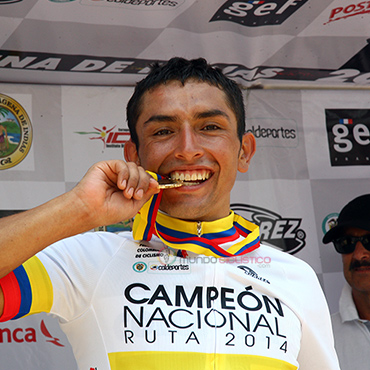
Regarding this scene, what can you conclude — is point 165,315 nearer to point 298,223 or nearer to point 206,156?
point 206,156

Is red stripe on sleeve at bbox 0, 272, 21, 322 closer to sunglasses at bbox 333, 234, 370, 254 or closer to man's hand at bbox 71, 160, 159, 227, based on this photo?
man's hand at bbox 71, 160, 159, 227

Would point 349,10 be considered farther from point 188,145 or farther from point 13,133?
point 13,133

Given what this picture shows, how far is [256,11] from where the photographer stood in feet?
7.91

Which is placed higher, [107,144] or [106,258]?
[107,144]

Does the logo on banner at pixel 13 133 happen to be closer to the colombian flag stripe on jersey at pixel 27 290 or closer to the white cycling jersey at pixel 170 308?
the white cycling jersey at pixel 170 308

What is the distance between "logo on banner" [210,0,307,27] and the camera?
2.37m

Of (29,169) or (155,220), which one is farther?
(29,169)

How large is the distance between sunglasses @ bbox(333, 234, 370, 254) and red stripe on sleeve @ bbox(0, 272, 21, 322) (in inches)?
74.3

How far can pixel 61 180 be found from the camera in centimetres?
266

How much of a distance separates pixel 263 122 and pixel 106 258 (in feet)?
4.98

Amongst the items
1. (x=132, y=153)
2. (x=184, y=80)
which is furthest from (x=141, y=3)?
(x=132, y=153)

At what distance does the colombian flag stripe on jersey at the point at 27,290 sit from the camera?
1417 millimetres

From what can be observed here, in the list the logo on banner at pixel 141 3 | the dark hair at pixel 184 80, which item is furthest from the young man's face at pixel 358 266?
the logo on banner at pixel 141 3

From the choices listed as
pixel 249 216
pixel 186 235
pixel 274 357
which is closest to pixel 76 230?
pixel 186 235
